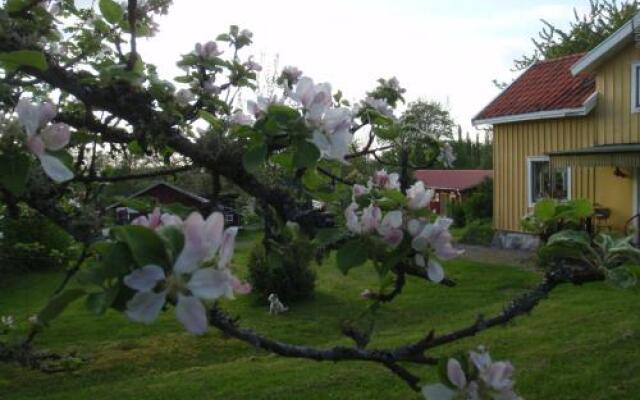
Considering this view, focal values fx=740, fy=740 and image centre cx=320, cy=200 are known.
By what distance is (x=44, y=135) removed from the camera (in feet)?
3.10

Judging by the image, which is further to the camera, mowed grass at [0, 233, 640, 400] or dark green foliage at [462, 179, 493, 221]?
dark green foliage at [462, 179, 493, 221]

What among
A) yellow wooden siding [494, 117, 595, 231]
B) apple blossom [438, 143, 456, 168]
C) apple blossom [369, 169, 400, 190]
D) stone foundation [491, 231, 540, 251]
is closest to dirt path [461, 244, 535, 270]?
stone foundation [491, 231, 540, 251]

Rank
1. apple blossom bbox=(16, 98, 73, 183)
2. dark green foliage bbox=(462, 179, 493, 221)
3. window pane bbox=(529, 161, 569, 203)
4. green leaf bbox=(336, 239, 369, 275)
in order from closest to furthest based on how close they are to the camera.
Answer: apple blossom bbox=(16, 98, 73, 183)
green leaf bbox=(336, 239, 369, 275)
window pane bbox=(529, 161, 569, 203)
dark green foliage bbox=(462, 179, 493, 221)

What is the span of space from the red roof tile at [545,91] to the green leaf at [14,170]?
1493 cm

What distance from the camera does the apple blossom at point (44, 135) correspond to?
0.92m

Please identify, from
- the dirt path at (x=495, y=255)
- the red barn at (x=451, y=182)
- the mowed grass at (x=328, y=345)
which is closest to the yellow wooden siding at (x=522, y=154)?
the dirt path at (x=495, y=255)

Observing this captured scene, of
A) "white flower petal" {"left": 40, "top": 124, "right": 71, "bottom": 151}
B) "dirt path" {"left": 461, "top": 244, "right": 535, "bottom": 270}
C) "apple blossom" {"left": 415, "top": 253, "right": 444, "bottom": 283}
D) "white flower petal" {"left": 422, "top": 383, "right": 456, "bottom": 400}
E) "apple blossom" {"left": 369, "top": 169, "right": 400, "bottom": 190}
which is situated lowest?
"dirt path" {"left": 461, "top": 244, "right": 535, "bottom": 270}

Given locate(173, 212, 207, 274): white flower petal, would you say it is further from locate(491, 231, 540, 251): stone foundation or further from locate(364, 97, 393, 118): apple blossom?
locate(491, 231, 540, 251): stone foundation

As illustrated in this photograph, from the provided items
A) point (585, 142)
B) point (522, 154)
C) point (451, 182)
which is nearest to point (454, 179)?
point (451, 182)

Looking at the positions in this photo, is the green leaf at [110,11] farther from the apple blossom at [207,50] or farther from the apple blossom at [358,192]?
the apple blossom at [358,192]

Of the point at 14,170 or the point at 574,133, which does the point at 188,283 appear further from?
the point at 574,133

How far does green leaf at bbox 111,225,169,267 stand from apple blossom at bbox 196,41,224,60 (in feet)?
5.39

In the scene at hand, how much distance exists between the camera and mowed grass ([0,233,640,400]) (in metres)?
5.98

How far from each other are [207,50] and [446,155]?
2.91 feet
